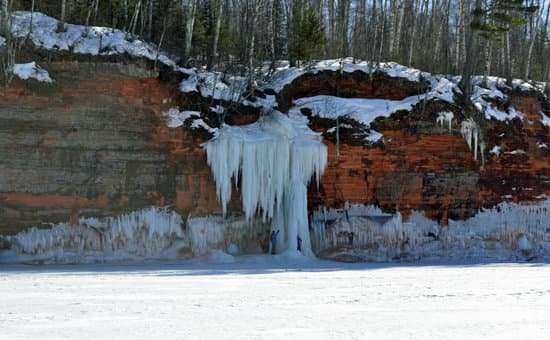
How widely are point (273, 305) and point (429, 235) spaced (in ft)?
37.9

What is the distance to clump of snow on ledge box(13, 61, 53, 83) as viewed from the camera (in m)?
16.4

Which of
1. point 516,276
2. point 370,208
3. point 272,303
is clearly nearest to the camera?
point 272,303

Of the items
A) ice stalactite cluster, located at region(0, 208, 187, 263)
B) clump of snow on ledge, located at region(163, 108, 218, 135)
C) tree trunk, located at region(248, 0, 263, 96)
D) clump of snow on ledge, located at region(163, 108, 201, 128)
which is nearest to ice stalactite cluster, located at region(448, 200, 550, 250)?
tree trunk, located at region(248, 0, 263, 96)

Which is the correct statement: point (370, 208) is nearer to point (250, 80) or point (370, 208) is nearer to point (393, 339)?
point (250, 80)

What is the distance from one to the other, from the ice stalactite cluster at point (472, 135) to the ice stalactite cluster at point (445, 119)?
42 centimetres

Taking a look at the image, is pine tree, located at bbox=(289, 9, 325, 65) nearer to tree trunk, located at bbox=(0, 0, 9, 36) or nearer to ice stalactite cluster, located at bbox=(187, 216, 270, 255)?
ice stalactite cluster, located at bbox=(187, 216, 270, 255)

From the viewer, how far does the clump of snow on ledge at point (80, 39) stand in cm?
1719

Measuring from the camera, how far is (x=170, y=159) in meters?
17.5

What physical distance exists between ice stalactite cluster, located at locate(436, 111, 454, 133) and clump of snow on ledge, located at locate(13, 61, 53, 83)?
11.5m

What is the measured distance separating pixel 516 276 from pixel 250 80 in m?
9.94

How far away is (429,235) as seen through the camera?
62.0ft

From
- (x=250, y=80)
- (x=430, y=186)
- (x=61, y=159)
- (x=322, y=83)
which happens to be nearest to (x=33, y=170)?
(x=61, y=159)

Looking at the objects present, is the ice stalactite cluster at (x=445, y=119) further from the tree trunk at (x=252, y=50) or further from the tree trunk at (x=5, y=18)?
the tree trunk at (x=5, y=18)

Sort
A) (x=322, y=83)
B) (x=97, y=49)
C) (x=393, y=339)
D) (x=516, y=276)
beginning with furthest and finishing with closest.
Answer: (x=322, y=83), (x=97, y=49), (x=516, y=276), (x=393, y=339)
